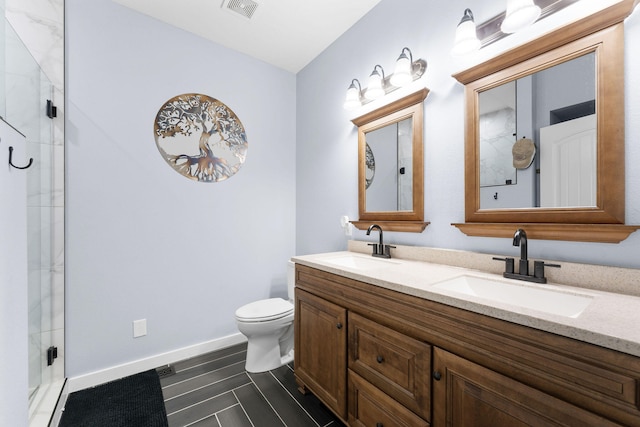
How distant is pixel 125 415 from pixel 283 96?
2.75 m

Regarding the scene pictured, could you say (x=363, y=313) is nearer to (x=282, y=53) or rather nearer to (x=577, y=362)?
(x=577, y=362)

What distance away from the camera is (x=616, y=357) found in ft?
1.97

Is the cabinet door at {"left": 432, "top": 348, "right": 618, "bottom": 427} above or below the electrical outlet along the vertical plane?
above

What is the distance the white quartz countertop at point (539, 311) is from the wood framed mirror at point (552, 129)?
24cm

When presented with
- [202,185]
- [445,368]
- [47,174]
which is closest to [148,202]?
[202,185]

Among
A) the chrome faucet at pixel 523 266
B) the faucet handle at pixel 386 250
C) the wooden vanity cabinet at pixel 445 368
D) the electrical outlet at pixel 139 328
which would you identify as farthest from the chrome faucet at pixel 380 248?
the electrical outlet at pixel 139 328

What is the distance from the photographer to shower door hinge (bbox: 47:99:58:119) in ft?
5.47

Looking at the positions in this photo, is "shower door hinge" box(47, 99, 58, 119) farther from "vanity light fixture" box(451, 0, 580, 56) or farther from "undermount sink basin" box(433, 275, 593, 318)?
"vanity light fixture" box(451, 0, 580, 56)

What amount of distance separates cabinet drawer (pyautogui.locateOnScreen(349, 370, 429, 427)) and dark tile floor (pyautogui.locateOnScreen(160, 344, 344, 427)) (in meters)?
0.31

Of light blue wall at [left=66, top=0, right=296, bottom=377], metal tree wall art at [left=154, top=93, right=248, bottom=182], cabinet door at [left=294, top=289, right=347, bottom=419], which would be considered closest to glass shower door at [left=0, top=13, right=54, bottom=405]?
light blue wall at [left=66, top=0, right=296, bottom=377]

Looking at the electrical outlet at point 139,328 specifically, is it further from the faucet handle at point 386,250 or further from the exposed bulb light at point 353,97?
the exposed bulb light at point 353,97

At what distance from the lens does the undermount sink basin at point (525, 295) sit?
960 millimetres

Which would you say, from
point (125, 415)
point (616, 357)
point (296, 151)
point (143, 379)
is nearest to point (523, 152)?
point (616, 357)

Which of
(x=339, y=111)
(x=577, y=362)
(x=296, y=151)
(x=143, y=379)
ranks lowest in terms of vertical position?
(x=143, y=379)
